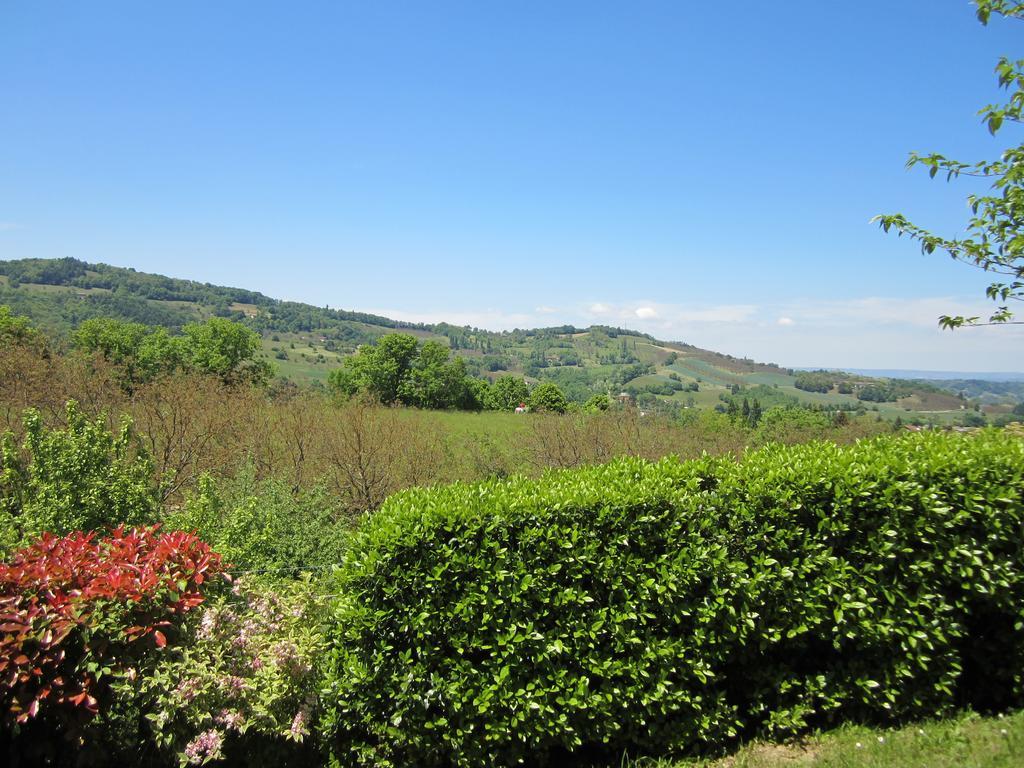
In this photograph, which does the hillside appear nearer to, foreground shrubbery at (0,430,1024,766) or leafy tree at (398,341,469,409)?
leafy tree at (398,341,469,409)

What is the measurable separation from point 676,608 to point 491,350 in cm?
12692

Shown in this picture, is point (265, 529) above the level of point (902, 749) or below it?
above

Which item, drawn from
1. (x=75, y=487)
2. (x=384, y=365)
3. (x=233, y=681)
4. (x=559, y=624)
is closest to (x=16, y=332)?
(x=75, y=487)

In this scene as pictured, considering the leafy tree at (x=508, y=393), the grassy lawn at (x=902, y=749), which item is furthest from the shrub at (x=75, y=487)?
the leafy tree at (x=508, y=393)

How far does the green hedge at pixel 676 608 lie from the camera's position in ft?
11.6

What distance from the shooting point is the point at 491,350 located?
13025cm

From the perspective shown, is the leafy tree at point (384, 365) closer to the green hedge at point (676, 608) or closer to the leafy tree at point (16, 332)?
the leafy tree at point (16, 332)

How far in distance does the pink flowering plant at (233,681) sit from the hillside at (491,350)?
52.1 metres

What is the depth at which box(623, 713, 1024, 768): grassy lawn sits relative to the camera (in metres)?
3.37

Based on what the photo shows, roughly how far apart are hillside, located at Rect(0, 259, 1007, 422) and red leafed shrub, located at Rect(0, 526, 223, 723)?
52624 millimetres

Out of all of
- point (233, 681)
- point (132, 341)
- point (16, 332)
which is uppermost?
point (16, 332)

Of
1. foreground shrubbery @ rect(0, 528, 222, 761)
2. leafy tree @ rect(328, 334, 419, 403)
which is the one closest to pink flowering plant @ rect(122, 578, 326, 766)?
foreground shrubbery @ rect(0, 528, 222, 761)

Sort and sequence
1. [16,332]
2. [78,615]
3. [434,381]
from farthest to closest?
1. [434,381]
2. [16,332]
3. [78,615]

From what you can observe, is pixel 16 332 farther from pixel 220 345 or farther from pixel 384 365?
pixel 384 365
